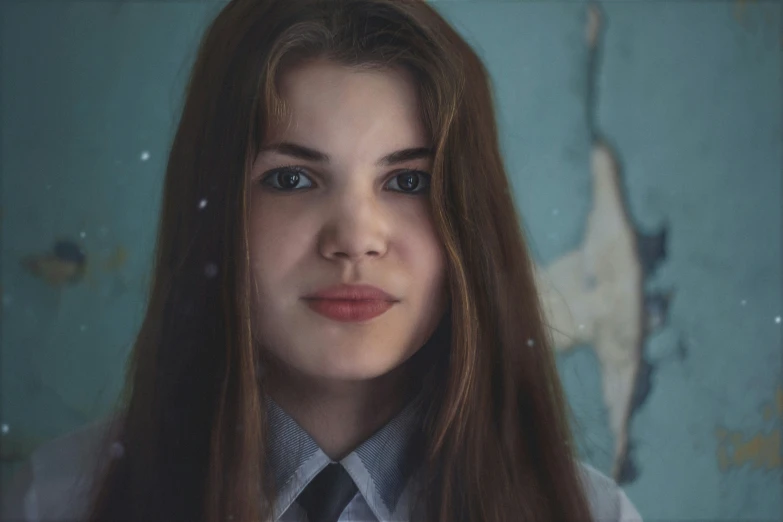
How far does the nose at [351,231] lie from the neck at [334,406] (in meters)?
0.14

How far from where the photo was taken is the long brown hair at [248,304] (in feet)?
2.35

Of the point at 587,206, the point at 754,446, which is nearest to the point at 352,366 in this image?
the point at 587,206

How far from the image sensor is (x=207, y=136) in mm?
735

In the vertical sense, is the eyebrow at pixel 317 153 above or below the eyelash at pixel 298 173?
above

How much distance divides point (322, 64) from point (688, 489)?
1.98 ft

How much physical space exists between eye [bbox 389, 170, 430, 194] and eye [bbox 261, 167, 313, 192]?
0.08 meters

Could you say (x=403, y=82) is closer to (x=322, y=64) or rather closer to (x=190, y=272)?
(x=322, y=64)

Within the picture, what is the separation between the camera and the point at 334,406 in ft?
2.54

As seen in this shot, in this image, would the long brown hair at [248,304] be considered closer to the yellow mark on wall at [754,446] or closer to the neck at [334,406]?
the neck at [334,406]

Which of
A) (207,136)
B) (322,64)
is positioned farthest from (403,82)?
(207,136)

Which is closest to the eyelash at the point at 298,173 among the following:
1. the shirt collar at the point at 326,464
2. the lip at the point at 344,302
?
the lip at the point at 344,302

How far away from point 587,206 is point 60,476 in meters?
0.62

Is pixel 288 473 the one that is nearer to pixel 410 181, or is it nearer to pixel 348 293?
pixel 348 293

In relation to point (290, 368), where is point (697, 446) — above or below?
below
